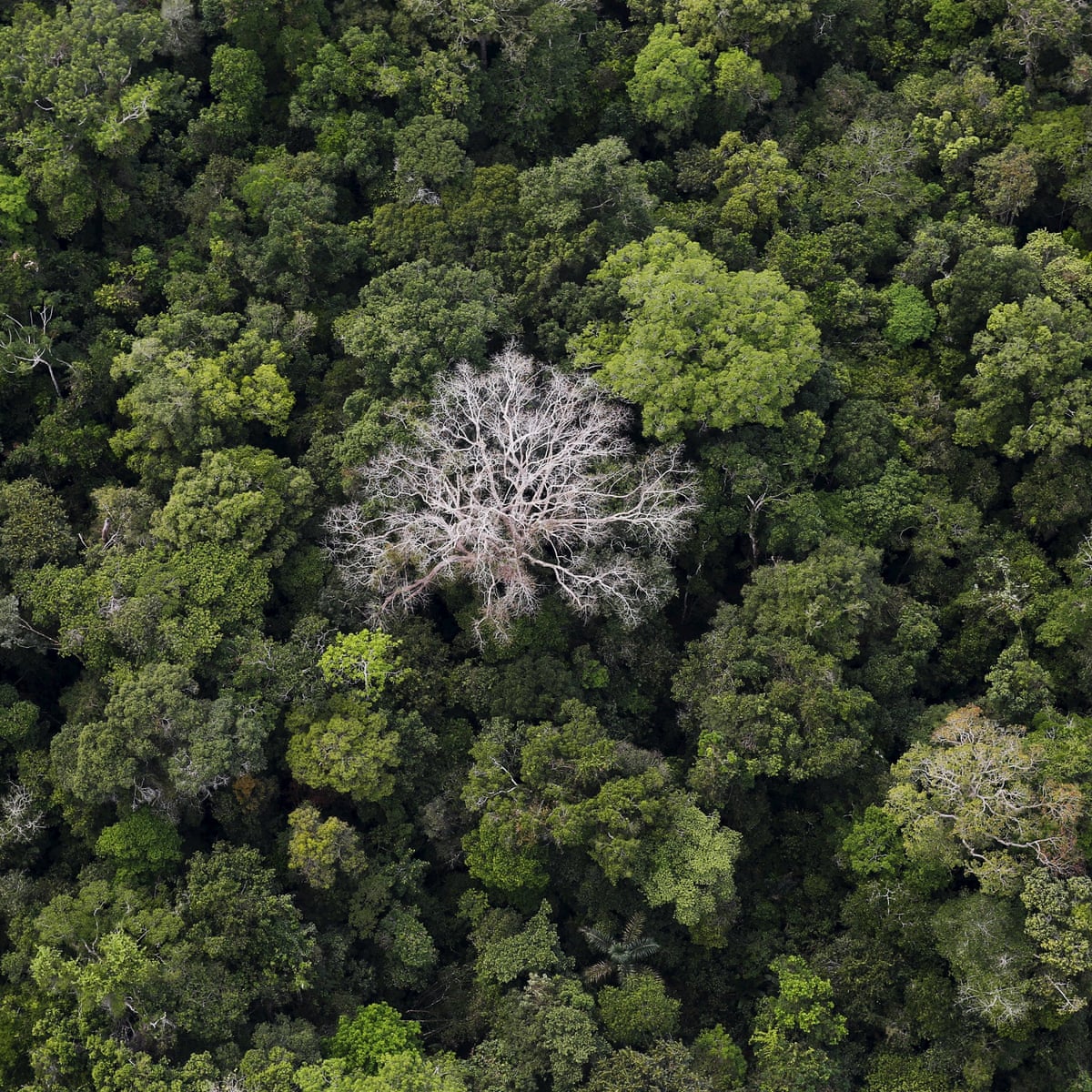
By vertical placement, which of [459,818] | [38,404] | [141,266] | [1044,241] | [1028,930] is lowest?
[1028,930]

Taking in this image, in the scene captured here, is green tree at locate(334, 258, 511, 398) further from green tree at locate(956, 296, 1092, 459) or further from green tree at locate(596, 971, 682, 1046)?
green tree at locate(596, 971, 682, 1046)

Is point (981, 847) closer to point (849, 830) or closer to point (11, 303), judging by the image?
Result: point (849, 830)

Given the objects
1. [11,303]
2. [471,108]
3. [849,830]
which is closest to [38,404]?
Answer: [11,303]

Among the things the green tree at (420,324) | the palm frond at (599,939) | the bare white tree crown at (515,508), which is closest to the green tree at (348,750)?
the bare white tree crown at (515,508)

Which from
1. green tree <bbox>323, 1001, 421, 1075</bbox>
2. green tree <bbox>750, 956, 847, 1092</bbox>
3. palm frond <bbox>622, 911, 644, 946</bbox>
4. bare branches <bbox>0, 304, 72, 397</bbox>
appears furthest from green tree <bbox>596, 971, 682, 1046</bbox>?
bare branches <bbox>0, 304, 72, 397</bbox>

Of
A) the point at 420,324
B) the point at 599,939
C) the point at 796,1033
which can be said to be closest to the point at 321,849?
the point at 599,939

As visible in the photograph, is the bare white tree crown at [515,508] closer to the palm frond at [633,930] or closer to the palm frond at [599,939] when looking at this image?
the palm frond at [633,930]

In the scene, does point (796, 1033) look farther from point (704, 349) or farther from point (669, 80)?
point (669, 80)
